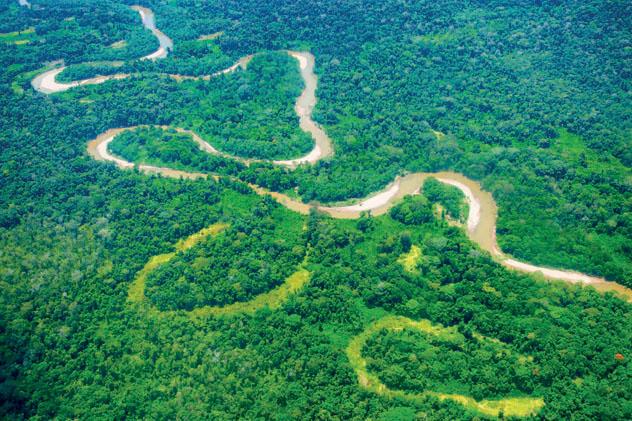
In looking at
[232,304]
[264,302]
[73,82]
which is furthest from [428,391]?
[73,82]

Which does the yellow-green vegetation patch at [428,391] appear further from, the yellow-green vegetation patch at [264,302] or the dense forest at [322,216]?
the yellow-green vegetation patch at [264,302]

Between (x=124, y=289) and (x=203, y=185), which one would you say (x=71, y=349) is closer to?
(x=124, y=289)

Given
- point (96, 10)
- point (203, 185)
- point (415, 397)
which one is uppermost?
point (96, 10)

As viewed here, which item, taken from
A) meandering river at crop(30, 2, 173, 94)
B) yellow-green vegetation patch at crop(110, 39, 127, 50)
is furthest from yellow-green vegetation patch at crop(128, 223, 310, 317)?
yellow-green vegetation patch at crop(110, 39, 127, 50)

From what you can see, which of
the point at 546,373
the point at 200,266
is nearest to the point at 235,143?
the point at 200,266

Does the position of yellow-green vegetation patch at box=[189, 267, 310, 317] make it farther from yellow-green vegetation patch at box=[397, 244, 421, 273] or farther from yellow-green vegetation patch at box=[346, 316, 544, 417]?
yellow-green vegetation patch at box=[397, 244, 421, 273]

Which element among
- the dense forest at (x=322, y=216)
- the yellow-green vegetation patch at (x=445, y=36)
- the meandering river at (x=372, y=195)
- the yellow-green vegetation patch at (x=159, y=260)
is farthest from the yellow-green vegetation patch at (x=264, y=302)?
the yellow-green vegetation patch at (x=445, y=36)
